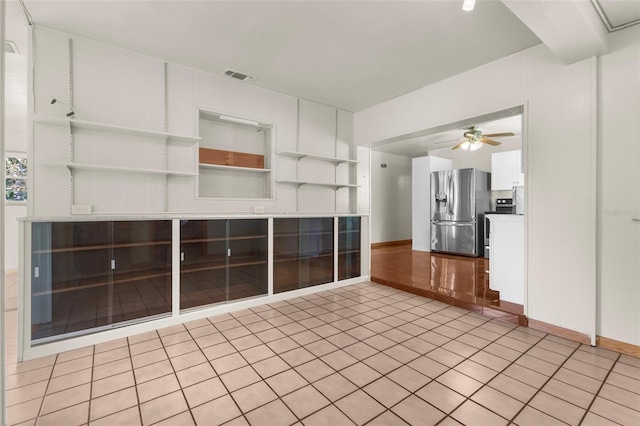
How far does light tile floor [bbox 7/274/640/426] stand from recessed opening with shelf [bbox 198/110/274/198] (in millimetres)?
1782

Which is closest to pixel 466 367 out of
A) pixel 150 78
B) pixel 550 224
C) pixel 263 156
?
pixel 550 224

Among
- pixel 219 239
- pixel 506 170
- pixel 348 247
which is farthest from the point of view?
pixel 506 170

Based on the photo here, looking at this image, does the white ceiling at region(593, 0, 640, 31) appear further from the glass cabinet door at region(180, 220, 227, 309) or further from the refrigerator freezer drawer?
the refrigerator freezer drawer

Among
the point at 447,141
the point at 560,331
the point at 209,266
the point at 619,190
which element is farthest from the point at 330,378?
the point at 447,141

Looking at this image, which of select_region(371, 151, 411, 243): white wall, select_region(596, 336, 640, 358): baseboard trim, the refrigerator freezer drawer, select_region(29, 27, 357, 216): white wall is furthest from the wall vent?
the refrigerator freezer drawer

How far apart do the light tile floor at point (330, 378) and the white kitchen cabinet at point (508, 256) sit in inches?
18.5

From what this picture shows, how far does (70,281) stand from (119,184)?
1.04 m

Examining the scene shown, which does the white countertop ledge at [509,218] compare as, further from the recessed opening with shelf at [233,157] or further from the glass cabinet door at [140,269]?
the glass cabinet door at [140,269]

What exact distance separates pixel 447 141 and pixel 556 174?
15.2 feet

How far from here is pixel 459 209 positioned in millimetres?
7047

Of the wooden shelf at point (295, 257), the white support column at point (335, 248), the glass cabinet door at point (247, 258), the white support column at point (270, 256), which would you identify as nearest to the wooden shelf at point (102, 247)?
the glass cabinet door at point (247, 258)

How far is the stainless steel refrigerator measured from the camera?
684cm

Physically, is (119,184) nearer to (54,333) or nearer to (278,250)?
(54,333)

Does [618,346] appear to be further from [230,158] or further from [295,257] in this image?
[230,158]
